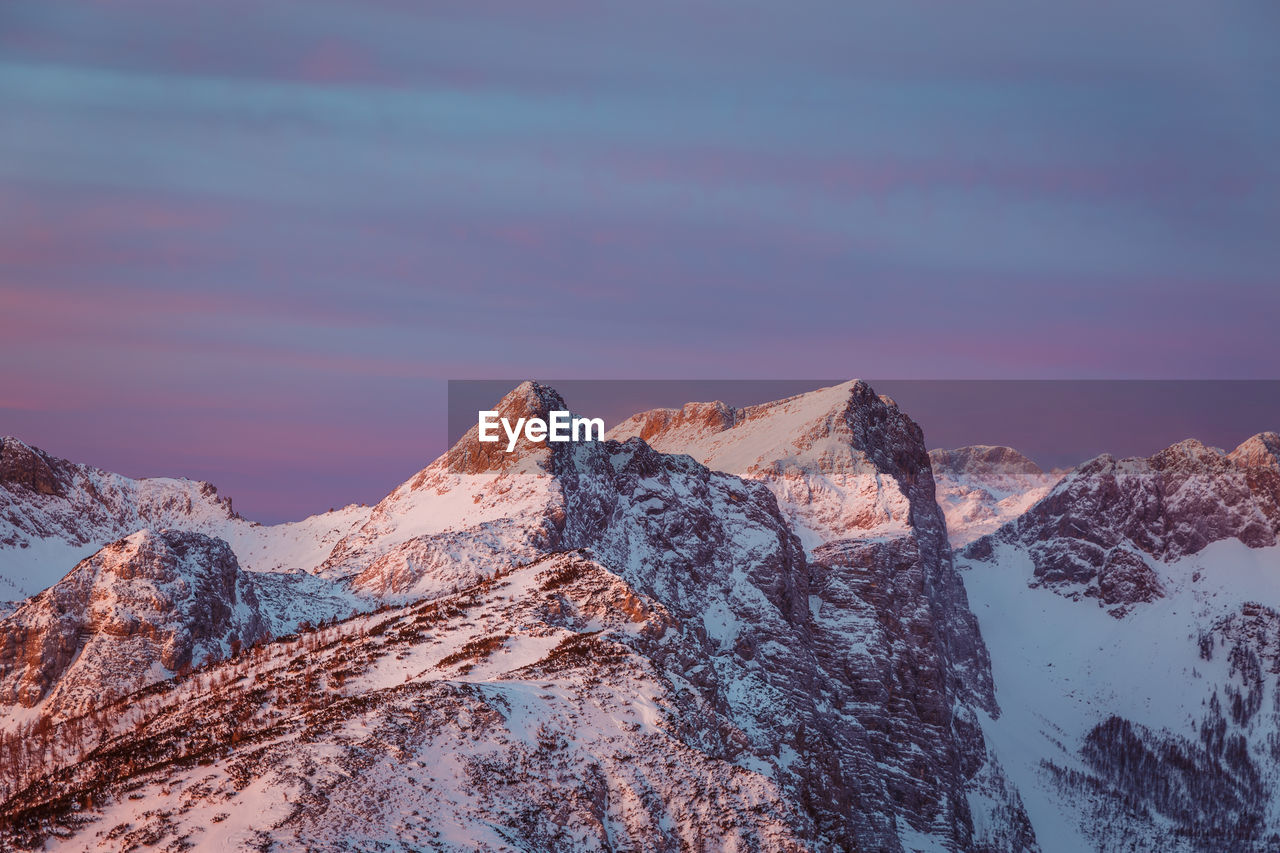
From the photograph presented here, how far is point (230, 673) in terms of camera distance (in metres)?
183

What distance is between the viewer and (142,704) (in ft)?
623

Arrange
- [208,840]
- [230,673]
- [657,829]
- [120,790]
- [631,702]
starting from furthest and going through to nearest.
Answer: [230,673] < [631,702] < [657,829] < [120,790] < [208,840]

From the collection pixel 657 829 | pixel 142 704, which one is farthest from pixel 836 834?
pixel 142 704

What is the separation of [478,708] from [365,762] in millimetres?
13512

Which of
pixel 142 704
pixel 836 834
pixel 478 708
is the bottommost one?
pixel 836 834

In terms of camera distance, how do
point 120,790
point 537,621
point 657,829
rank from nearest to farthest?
1. point 120,790
2. point 657,829
3. point 537,621

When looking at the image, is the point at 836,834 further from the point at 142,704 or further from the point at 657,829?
the point at 142,704

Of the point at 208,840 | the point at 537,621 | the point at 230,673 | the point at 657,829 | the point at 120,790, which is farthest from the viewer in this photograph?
the point at 230,673

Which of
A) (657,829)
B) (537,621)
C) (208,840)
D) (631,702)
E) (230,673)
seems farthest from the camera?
(230,673)

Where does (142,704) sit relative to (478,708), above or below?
below

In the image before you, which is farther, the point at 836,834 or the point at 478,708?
the point at 836,834

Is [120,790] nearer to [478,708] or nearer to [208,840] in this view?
[208,840]

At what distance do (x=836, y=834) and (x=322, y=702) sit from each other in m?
68.4

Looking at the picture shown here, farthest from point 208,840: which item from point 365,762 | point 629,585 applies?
point 629,585
